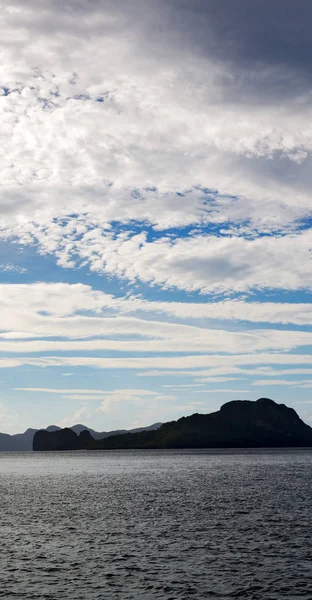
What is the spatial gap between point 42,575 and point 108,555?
895cm

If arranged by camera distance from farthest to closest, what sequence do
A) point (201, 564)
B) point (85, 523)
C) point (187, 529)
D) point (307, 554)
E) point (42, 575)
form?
1. point (85, 523)
2. point (187, 529)
3. point (307, 554)
4. point (201, 564)
5. point (42, 575)

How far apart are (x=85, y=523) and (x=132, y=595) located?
34702mm

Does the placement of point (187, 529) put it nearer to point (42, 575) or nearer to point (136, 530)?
point (136, 530)

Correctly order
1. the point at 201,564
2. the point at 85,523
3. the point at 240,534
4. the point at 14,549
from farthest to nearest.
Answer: the point at 85,523, the point at 240,534, the point at 14,549, the point at 201,564

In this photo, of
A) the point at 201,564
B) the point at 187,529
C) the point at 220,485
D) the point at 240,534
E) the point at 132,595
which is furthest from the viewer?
the point at 220,485

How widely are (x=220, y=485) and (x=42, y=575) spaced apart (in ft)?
284

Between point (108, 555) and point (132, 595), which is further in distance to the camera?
point (108, 555)

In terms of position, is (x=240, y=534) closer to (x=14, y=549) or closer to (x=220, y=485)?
(x=14, y=549)

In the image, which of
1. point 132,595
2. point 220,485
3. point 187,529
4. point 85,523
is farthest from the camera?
point 220,485

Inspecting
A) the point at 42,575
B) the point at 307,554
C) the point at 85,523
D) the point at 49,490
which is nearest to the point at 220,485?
the point at 49,490

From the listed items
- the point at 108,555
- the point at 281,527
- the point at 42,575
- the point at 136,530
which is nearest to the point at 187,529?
the point at 136,530

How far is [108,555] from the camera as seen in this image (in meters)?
50.3

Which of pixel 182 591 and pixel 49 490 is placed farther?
pixel 49 490

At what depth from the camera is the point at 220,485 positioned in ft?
407
